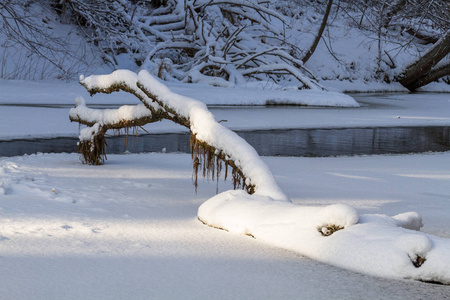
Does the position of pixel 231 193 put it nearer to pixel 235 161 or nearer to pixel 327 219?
pixel 235 161

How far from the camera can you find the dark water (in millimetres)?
6500

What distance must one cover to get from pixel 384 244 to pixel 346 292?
0.32 m

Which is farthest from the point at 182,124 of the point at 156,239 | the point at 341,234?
the point at 341,234

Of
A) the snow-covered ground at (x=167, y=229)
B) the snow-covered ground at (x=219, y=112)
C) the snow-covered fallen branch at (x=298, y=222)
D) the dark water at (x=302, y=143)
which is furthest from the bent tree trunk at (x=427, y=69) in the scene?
the snow-covered fallen branch at (x=298, y=222)

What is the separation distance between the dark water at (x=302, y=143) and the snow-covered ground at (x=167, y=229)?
27.7 inches

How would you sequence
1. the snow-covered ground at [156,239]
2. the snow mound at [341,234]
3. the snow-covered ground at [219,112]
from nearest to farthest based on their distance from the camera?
the snow-covered ground at [156,239], the snow mound at [341,234], the snow-covered ground at [219,112]

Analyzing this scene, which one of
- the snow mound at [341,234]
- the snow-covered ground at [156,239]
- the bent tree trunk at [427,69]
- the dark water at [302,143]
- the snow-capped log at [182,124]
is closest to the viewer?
the snow-covered ground at [156,239]

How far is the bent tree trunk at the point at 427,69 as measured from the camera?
16469 millimetres

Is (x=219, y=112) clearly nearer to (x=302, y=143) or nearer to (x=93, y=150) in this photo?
(x=302, y=143)

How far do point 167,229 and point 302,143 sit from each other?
4590mm

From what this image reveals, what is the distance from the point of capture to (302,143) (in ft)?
24.1

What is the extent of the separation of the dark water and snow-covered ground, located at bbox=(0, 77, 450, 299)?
70cm

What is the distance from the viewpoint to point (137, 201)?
3.57m

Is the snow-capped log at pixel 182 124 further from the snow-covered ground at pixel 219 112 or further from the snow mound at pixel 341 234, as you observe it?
the snow-covered ground at pixel 219 112
